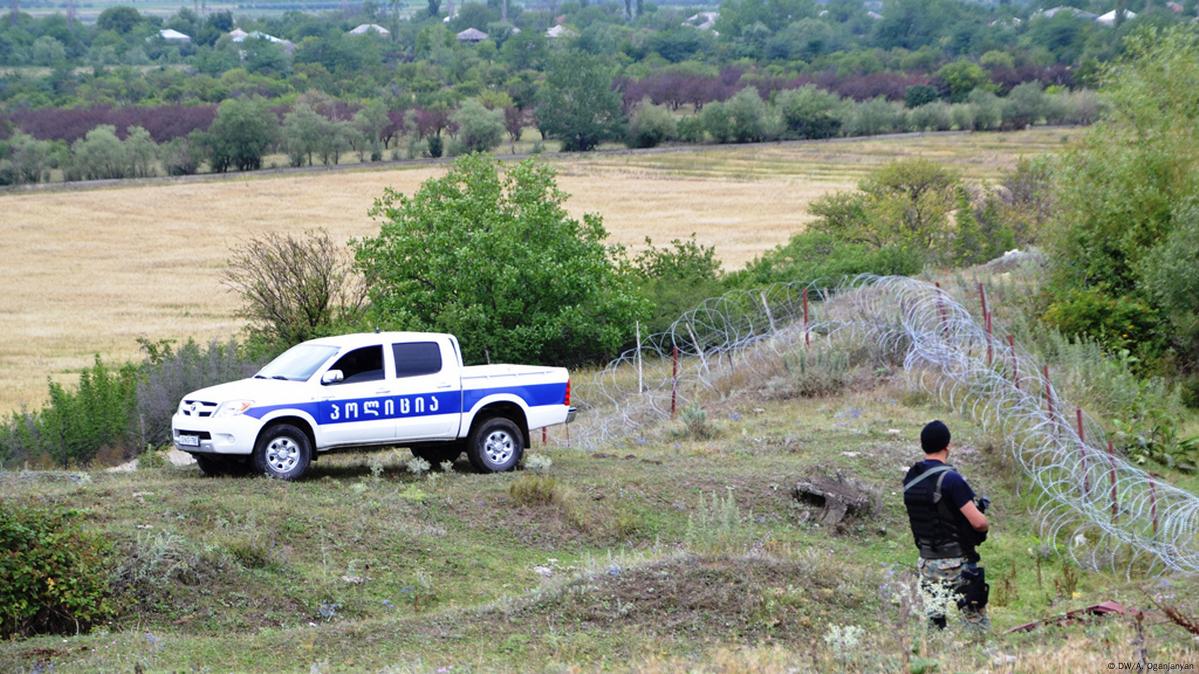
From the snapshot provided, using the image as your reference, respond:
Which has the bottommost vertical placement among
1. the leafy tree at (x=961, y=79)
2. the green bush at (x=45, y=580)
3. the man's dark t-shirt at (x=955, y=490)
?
the green bush at (x=45, y=580)

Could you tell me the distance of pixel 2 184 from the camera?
3807 inches

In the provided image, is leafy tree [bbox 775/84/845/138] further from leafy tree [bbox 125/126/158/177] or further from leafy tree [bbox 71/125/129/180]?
leafy tree [bbox 71/125/129/180]

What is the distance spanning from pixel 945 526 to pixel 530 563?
17.4 feet

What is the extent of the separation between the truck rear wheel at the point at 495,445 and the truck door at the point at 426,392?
12.7 inches

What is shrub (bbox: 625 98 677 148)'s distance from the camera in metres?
116

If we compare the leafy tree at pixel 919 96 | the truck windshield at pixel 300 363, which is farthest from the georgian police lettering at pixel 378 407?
the leafy tree at pixel 919 96

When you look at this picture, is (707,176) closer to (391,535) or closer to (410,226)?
(410,226)

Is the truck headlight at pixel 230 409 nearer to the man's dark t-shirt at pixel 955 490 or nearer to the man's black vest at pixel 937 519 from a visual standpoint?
the man's black vest at pixel 937 519

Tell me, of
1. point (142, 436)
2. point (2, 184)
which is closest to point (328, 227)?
point (2, 184)

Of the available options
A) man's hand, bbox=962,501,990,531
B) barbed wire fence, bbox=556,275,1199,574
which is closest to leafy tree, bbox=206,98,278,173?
barbed wire fence, bbox=556,275,1199,574

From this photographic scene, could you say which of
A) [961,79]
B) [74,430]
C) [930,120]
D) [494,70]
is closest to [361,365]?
[74,430]

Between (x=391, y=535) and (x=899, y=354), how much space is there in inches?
482

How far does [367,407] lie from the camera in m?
15.7

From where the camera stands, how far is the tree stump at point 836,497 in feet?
50.0
